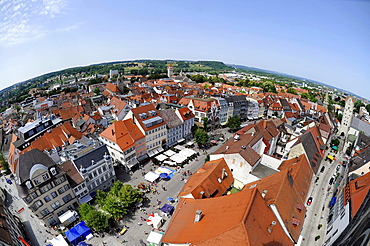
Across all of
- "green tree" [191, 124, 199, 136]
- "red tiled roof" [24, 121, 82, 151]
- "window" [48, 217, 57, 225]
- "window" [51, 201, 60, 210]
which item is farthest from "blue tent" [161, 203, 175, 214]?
"red tiled roof" [24, 121, 82, 151]

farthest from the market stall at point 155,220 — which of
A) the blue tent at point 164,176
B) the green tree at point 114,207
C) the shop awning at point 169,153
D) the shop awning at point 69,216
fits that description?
the shop awning at point 169,153

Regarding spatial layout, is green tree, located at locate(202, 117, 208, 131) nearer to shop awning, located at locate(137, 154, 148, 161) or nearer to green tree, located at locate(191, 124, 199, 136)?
green tree, located at locate(191, 124, 199, 136)

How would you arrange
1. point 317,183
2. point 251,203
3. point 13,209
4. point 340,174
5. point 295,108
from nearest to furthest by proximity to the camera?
point 251,203
point 13,209
point 317,183
point 340,174
point 295,108

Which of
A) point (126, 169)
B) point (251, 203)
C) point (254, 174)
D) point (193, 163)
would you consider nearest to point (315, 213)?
point (254, 174)

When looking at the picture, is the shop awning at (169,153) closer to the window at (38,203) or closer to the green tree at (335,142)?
the window at (38,203)

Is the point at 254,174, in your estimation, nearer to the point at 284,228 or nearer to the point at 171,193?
the point at 284,228
